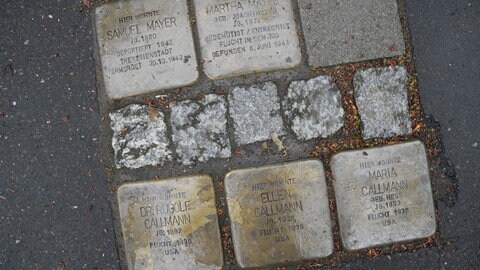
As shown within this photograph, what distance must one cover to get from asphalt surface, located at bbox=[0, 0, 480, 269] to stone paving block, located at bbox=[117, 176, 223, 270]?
152 mm

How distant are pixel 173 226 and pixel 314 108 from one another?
923 millimetres

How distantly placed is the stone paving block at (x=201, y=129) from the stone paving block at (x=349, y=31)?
546 mm

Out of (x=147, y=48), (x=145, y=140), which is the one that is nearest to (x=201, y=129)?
(x=145, y=140)

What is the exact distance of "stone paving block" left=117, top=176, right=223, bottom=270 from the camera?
2.46m

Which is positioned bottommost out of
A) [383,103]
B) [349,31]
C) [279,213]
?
[279,213]

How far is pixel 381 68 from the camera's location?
2.52 meters

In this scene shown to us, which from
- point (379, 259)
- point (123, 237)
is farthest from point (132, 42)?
point (379, 259)

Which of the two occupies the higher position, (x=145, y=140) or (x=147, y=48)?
(x=147, y=48)

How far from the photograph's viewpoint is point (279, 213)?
2457 millimetres

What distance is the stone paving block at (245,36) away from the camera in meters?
2.49

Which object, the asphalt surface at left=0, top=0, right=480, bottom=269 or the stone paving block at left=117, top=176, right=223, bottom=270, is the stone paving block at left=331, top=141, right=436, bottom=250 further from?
the stone paving block at left=117, top=176, right=223, bottom=270

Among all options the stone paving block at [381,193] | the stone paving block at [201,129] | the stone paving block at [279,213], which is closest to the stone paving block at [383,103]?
the stone paving block at [381,193]

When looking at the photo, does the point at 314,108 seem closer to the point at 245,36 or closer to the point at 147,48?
the point at 245,36

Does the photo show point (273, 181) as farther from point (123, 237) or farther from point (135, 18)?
point (135, 18)
